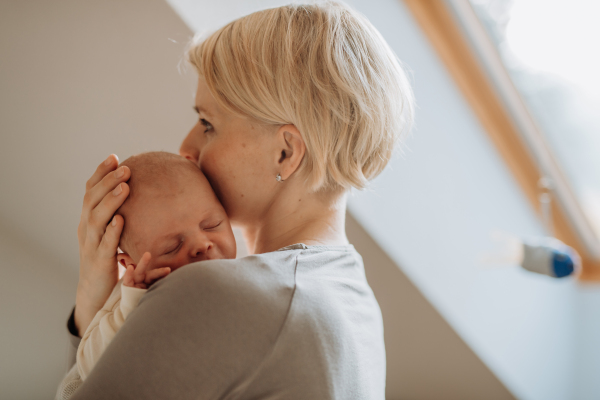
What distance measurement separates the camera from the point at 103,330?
0.92m

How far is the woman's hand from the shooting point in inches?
40.3

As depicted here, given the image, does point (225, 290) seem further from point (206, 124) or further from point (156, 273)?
point (206, 124)

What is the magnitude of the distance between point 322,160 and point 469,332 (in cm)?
129

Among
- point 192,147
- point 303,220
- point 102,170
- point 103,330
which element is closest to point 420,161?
point 303,220

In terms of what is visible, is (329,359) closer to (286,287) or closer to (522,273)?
(286,287)

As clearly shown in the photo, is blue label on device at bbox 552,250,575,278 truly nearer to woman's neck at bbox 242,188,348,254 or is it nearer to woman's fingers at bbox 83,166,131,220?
woman's neck at bbox 242,188,348,254

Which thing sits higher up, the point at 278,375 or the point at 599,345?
the point at 278,375

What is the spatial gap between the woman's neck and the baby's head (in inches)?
5.1

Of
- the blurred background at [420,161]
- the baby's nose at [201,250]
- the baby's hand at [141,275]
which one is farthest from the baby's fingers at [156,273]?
the blurred background at [420,161]

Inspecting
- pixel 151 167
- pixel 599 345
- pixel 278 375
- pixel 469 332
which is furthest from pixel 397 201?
pixel 599 345

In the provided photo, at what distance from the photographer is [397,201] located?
5.63 feet

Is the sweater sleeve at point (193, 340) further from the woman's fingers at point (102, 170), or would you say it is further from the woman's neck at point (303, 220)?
the woman's fingers at point (102, 170)

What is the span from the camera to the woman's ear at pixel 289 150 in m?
1.04

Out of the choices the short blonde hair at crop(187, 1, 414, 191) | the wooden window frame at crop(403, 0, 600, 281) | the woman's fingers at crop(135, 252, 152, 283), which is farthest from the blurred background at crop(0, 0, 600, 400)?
the woman's fingers at crop(135, 252, 152, 283)
